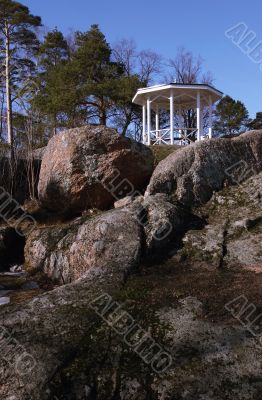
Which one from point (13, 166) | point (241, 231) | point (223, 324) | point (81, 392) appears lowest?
point (81, 392)

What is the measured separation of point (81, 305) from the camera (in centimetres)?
480

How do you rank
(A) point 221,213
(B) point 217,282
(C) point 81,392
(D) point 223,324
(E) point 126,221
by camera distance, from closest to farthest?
(C) point 81,392, (D) point 223,324, (B) point 217,282, (E) point 126,221, (A) point 221,213

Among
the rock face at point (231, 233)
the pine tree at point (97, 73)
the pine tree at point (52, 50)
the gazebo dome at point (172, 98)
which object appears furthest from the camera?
the pine tree at point (52, 50)

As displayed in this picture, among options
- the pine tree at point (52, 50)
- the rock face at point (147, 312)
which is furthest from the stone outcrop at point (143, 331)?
the pine tree at point (52, 50)

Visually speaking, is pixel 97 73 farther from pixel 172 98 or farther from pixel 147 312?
pixel 147 312

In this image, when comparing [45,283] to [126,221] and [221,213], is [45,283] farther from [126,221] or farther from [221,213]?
[221,213]

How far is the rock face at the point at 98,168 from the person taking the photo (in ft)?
31.2

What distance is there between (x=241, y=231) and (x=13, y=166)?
8.64 meters

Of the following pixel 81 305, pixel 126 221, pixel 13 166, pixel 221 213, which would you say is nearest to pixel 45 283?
pixel 126 221

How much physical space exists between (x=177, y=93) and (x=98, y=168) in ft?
36.9

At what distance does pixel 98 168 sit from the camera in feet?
31.2

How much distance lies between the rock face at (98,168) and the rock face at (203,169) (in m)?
1.40

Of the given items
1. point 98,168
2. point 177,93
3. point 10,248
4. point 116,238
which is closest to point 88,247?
point 116,238

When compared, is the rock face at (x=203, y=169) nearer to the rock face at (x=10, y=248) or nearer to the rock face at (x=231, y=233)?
the rock face at (x=231, y=233)
